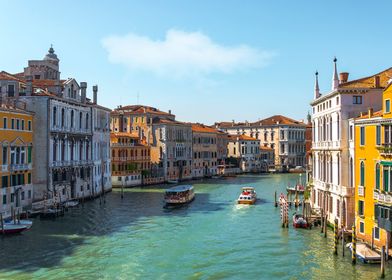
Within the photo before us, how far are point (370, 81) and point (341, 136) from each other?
9.11ft

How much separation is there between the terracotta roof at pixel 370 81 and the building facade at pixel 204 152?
3738 centimetres

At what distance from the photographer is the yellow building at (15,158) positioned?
23.3 metres

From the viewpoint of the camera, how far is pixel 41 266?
1552cm

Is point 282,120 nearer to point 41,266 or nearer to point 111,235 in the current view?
point 111,235

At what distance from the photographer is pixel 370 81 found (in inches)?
814

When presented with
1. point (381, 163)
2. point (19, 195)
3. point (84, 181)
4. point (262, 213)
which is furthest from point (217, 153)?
point (381, 163)

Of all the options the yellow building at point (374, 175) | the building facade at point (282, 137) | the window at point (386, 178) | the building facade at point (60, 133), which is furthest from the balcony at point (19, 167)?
the building facade at point (282, 137)

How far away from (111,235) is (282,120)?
190 feet

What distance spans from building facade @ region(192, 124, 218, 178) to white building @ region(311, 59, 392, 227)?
117ft

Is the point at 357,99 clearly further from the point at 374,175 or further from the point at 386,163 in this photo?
the point at 386,163

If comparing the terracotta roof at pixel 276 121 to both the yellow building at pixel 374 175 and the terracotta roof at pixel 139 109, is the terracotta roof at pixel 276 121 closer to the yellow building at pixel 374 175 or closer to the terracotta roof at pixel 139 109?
the terracotta roof at pixel 139 109

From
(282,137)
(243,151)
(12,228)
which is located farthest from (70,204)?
(282,137)

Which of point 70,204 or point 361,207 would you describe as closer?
point 361,207

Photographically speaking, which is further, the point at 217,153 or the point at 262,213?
the point at 217,153
